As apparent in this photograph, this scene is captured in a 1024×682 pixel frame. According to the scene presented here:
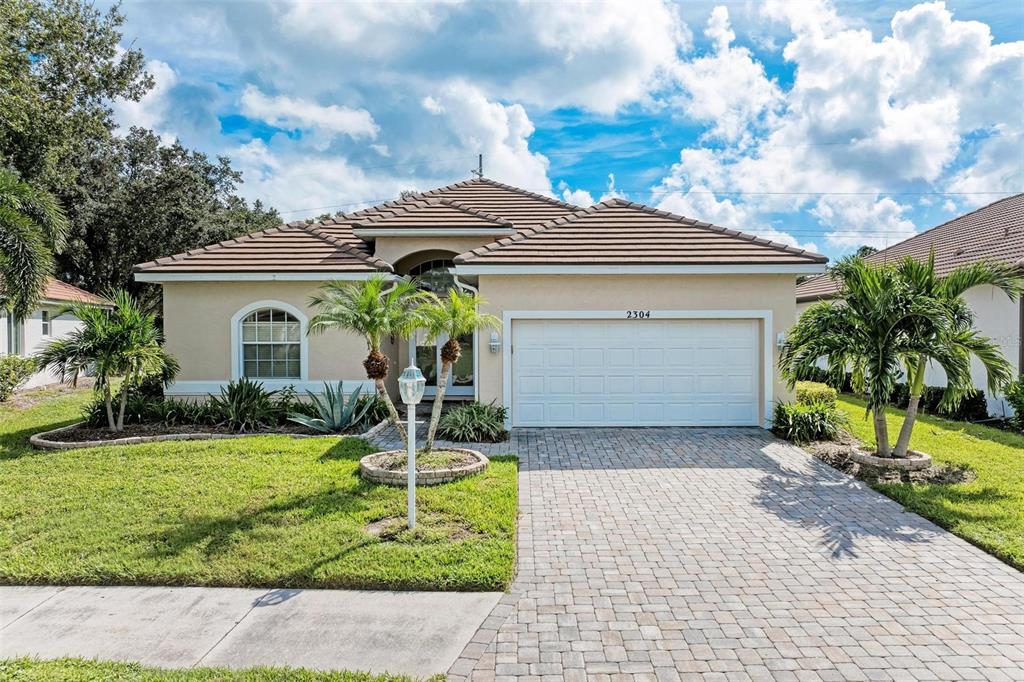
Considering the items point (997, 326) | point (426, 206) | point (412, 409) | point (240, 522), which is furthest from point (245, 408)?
point (997, 326)

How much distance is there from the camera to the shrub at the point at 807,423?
10914mm

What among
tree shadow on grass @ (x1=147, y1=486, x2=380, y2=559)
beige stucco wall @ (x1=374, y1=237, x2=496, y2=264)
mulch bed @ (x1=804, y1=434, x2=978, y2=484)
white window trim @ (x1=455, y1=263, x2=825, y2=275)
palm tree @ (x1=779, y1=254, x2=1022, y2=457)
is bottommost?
tree shadow on grass @ (x1=147, y1=486, x2=380, y2=559)

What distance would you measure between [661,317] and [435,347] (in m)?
6.28

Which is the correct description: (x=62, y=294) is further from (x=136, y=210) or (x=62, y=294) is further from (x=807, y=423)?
(x=807, y=423)

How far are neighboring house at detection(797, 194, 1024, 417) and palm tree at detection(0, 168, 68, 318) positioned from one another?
1576cm

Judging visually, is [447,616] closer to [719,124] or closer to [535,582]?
[535,582]

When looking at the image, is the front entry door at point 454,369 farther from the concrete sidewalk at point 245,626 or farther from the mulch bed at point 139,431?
the concrete sidewalk at point 245,626

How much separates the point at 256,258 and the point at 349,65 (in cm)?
487

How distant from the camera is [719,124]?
17.8 metres

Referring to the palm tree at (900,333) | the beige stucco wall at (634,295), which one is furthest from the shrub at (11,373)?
the palm tree at (900,333)

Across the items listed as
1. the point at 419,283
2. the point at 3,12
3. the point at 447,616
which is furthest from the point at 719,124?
the point at 3,12

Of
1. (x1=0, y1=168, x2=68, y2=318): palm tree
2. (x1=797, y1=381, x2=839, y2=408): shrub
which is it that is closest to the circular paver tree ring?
(x1=797, y1=381, x2=839, y2=408): shrub

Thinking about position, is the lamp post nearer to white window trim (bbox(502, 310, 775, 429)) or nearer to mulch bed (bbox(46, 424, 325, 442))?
white window trim (bbox(502, 310, 775, 429))

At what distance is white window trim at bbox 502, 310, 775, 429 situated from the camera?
38.7 ft
